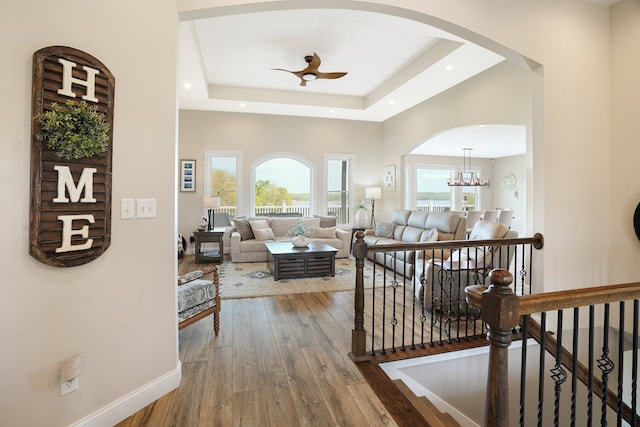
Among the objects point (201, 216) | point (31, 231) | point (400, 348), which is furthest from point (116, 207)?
point (201, 216)

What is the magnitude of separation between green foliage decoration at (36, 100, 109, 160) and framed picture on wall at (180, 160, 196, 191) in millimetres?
5655

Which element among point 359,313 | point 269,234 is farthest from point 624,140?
point 269,234

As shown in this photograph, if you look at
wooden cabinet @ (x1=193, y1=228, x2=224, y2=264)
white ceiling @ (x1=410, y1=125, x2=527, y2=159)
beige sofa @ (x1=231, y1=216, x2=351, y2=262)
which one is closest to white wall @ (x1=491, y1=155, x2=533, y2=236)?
white ceiling @ (x1=410, y1=125, x2=527, y2=159)

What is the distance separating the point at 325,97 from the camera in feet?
22.3

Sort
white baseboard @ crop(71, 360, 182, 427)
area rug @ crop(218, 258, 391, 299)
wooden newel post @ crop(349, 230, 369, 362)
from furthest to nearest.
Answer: area rug @ crop(218, 258, 391, 299), wooden newel post @ crop(349, 230, 369, 362), white baseboard @ crop(71, 360, 182, 427)

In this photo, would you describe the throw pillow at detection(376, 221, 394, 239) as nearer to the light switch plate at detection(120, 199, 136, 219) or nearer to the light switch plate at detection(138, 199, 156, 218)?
the light switch plate at detection(138, 199, 156, 218)

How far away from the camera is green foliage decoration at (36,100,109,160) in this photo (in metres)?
1.44

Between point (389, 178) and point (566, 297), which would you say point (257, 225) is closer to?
point (389, 178)

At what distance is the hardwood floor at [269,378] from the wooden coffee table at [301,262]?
1.47 meters

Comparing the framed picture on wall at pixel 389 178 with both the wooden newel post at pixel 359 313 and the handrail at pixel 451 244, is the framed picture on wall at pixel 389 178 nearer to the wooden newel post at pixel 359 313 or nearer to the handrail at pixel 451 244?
the handrail at pixel 451 244

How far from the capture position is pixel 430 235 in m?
5.12

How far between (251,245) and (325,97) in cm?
355

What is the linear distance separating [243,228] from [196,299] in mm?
3741

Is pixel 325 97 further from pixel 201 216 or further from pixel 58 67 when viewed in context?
pixel 58 67
